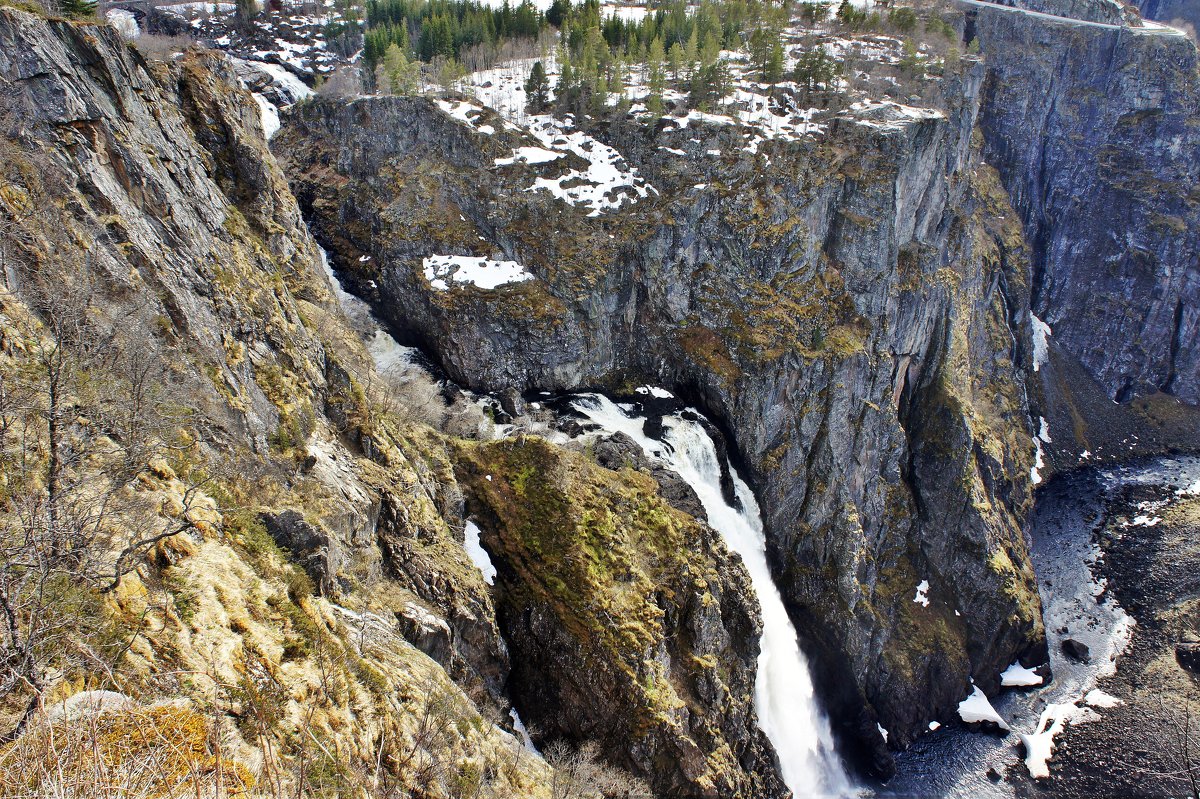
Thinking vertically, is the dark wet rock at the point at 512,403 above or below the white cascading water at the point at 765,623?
above

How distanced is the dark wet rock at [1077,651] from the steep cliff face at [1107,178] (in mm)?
36866

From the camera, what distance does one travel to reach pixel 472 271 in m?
45.5

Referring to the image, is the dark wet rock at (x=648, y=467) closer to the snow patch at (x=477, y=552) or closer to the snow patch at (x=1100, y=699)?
the snow patch at (x=477, y=552)

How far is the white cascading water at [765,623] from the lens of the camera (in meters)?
36.1

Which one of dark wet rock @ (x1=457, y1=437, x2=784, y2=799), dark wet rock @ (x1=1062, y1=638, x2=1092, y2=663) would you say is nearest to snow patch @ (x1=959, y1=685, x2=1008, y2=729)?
dark wet rock @ (x1=1062, y1=638, x2=1092, y2=663)

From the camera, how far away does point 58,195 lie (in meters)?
16.2

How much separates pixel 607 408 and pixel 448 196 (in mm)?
21120

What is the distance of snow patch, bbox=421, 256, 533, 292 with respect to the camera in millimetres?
44469

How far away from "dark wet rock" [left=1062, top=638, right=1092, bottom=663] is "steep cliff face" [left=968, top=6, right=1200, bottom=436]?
121 feet

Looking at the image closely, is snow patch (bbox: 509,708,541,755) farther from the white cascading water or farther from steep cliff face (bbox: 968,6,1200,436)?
steep cliff face (bbox: 968,6,1200,436)

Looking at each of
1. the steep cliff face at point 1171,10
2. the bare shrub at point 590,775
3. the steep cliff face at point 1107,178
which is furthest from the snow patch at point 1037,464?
the steep cliff face at point 1171,10

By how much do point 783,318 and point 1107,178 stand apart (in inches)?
2557

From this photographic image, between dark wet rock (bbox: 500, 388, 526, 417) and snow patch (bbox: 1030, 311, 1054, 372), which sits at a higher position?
dark wet rock (bbox: 500, 388, 526, 417)

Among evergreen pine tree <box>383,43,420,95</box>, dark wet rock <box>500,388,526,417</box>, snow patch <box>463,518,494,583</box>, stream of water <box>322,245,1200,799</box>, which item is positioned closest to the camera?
snow patch <box>463,518,494,583</box>
